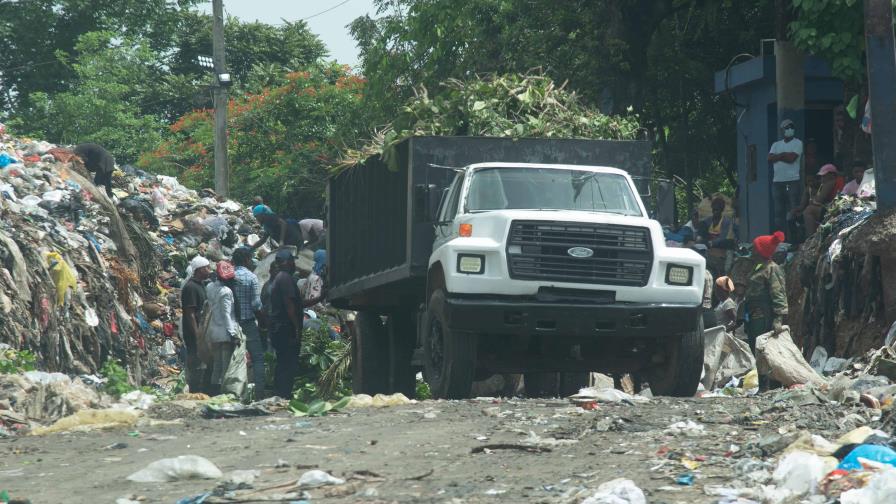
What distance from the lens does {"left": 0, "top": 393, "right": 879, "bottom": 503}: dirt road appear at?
6.96m

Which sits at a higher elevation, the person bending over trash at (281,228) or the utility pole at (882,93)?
the utility pole at (882,93)

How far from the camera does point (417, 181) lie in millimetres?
12453

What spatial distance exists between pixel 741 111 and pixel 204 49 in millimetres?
34111

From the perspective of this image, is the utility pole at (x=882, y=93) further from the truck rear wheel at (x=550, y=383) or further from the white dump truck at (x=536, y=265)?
the truck rear wheel at (x=550, y=383)

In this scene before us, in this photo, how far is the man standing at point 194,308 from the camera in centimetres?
1628

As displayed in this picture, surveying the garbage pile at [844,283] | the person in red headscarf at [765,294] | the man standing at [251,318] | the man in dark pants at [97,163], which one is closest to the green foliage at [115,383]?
the man standing at [251,318]

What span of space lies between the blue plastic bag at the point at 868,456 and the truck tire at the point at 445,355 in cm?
467

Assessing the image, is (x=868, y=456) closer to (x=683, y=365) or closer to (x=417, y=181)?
(x=683, y=365)

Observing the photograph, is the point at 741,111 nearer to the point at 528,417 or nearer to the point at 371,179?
the point at 371,179

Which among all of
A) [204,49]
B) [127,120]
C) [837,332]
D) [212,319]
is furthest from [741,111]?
[204,49]

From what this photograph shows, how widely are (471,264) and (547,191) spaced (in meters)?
1.23

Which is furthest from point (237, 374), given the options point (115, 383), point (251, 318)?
point (115, 383)

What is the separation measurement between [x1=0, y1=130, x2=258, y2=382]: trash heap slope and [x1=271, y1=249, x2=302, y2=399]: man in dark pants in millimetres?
2006

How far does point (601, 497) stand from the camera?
20.5 feet
